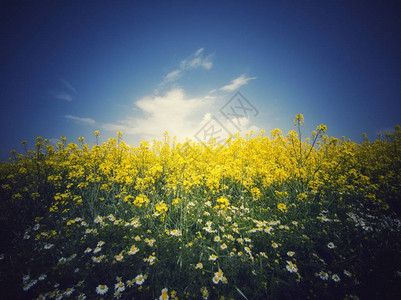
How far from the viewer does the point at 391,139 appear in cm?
757

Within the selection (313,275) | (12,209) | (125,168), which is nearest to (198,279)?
(313,275)

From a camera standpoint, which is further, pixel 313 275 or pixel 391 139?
pixel 391 139

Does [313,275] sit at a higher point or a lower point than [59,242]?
lower

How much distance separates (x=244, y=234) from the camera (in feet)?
9.56

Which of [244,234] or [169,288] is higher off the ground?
[244,234]

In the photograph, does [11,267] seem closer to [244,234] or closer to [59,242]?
[59,242]

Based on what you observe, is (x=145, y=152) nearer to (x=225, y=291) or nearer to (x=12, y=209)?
(x=12, y=209)

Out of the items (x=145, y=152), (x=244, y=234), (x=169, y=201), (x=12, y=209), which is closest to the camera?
(x=244, y=234)

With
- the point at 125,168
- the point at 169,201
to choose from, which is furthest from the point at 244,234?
the point at 125,168

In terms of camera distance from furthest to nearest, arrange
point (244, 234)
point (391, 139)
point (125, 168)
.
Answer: point (391, 139), point (125, 168), point (244, 234)

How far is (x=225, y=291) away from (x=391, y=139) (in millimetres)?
10928

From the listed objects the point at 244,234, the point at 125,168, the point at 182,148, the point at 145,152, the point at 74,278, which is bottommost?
the point at 74,278

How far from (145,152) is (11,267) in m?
4.05

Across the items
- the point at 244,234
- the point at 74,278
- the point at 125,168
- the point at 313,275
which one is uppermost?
the point at 125,168
